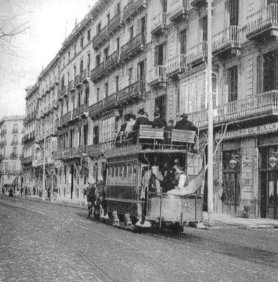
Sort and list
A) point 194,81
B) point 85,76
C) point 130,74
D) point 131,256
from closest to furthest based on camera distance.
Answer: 1. point 131,256
2. point 194,81
3. point 130,74
4. point 85,76

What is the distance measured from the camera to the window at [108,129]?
133ft

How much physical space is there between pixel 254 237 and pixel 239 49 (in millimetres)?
11333

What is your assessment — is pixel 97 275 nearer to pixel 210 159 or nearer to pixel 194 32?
pixel 210 159

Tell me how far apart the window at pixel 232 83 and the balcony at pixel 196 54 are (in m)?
1.61

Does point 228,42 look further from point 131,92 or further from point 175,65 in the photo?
point 131,92

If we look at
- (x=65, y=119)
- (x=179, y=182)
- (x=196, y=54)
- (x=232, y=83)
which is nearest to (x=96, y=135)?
(x=65, y=119)

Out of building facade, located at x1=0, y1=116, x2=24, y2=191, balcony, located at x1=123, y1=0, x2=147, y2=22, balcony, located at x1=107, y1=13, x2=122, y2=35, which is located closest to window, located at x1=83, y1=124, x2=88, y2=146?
balcony, located at x1=107, y1=13, x2=122, y2=35

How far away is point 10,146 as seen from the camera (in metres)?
96.8

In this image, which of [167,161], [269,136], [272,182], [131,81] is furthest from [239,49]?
[131,81]

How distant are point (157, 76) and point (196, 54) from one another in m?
5.08

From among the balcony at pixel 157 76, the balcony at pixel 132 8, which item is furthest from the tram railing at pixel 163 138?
the balcony at pixel 132 8

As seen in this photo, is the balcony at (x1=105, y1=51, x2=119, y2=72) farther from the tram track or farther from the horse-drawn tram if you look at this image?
the tram track

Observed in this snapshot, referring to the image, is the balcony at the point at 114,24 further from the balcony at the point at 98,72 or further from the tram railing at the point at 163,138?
the tram railing at the point at 163,138

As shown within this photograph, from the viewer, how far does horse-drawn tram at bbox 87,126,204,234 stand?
14547mm
